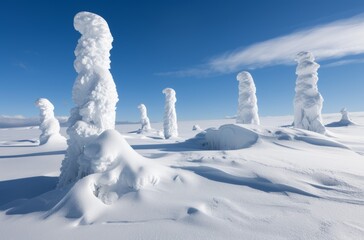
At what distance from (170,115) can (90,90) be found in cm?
2913

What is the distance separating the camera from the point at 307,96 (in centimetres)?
2377

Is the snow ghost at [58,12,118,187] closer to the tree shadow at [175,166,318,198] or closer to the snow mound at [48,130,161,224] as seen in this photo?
the snow mound at [48,130,161,224]

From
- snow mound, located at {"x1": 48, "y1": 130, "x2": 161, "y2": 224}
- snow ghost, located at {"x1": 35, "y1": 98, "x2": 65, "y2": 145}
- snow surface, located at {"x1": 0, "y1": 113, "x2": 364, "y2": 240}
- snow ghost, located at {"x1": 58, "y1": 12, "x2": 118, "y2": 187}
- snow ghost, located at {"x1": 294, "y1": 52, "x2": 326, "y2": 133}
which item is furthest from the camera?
snow ghost, located at {"x1": 35, "y1": 98, "x2": 65, "y2": 145}

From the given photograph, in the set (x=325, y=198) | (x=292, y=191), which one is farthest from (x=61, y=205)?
(x=325, y=198)

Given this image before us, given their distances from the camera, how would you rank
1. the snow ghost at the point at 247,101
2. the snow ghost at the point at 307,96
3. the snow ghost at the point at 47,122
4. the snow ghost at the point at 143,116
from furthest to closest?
1. the snow ghost at the point at 143,116
2. the snow ghost at the point at 247,101
3. the snow ghost at the point at 47,122
4. the snow ghost at the point at 307,96

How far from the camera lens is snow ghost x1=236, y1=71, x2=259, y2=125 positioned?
85.5 feet

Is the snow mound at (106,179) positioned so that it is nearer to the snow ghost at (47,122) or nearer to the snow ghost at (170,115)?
the snow ghost at (47,122)

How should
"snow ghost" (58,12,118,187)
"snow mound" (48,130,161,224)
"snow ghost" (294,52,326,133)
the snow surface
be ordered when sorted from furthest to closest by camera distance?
1. "snow ghost" (294,52,326,133)
2. "snow ghost" (58,12,118,187)
3. "snow mound" (48,130,161,224)
4. the snow surface

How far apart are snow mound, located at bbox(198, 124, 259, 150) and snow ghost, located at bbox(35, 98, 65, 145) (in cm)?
1841

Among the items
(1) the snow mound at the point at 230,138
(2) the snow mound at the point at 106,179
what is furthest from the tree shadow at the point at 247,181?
(1) the snow mound at the point at 230,138

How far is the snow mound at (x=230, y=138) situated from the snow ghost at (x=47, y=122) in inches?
725

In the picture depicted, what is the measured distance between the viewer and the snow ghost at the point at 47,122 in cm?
2476

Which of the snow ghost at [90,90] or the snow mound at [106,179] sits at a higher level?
the snow ghost at [90,90]

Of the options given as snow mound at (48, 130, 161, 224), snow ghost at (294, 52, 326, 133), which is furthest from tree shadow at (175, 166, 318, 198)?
snow ghost at (294, 52, 326, 133)
